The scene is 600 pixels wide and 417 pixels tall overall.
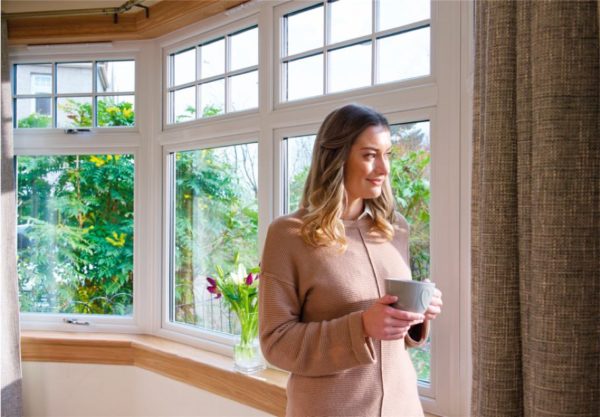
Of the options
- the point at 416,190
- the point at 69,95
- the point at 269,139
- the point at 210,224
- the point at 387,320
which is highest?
the point at 69,95

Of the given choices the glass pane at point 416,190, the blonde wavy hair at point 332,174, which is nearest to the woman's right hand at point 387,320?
the blonde wavy hair at point 332,174

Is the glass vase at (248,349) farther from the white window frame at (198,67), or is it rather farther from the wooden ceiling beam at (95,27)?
the wooden ceiling beam at (95,27)

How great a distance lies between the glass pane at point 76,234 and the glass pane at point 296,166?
1.13 meters

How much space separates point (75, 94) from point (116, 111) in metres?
0.27

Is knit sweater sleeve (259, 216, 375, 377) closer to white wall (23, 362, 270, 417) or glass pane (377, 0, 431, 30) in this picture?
glass pane (377, 0, 431, 30)

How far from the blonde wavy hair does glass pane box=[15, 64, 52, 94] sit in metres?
2.33

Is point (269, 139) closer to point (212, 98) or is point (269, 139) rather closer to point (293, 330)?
point (212, 98)

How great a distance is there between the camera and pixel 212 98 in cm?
271

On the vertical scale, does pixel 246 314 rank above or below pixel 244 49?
below

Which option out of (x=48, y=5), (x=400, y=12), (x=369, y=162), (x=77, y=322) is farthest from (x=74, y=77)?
(x=369, y=162)

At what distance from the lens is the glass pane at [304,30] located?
2.24 metres

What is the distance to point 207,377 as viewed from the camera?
2406mm

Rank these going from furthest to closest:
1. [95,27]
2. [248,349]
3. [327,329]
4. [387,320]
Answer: [95,27] < [248,349] < [327,329] < [387,320]

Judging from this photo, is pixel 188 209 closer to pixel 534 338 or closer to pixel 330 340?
pixel 330 340
